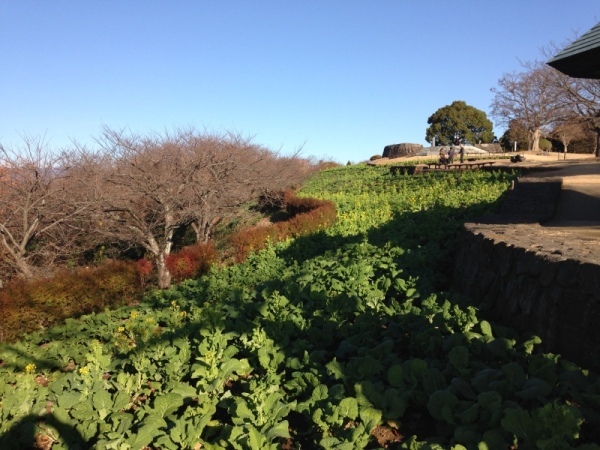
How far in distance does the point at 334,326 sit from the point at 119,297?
8.21 metres

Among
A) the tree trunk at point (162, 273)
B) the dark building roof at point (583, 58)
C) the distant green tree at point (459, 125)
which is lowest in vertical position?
the tree trunk at point (162, 273)

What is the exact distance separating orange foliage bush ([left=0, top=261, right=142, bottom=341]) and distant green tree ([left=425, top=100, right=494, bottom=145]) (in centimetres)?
5715

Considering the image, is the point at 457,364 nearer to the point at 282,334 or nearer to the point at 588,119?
the point at 282,334

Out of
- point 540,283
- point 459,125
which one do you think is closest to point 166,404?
point 540,283

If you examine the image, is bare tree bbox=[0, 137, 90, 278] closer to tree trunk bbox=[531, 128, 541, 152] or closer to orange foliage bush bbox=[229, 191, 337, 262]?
orange foliage bush bbox=[229, 191, 337, 262]

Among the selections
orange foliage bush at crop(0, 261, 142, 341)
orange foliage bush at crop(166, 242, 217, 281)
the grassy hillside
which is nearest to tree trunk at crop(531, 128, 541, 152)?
orange foliage bush at crop(166, 242, 217, 281)

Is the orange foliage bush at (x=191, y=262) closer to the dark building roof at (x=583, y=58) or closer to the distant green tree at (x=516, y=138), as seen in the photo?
the dark building roof at (x=583, y=58)

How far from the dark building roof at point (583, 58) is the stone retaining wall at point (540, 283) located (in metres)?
3.58

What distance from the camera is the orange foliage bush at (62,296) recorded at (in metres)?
8.48

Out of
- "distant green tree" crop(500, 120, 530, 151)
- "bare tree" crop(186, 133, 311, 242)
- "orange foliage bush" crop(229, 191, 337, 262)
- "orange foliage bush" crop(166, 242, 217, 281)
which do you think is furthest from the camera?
"distant green tree" crop(500, 120, 530, 151)

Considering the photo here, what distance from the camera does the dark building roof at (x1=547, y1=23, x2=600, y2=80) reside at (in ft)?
24.0

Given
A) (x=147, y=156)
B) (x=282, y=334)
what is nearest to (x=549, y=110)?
(x=147, y=156)

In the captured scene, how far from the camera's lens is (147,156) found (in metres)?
14.6

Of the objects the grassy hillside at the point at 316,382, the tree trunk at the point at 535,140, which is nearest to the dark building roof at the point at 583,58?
the grassy hillside at the point at 316,382
